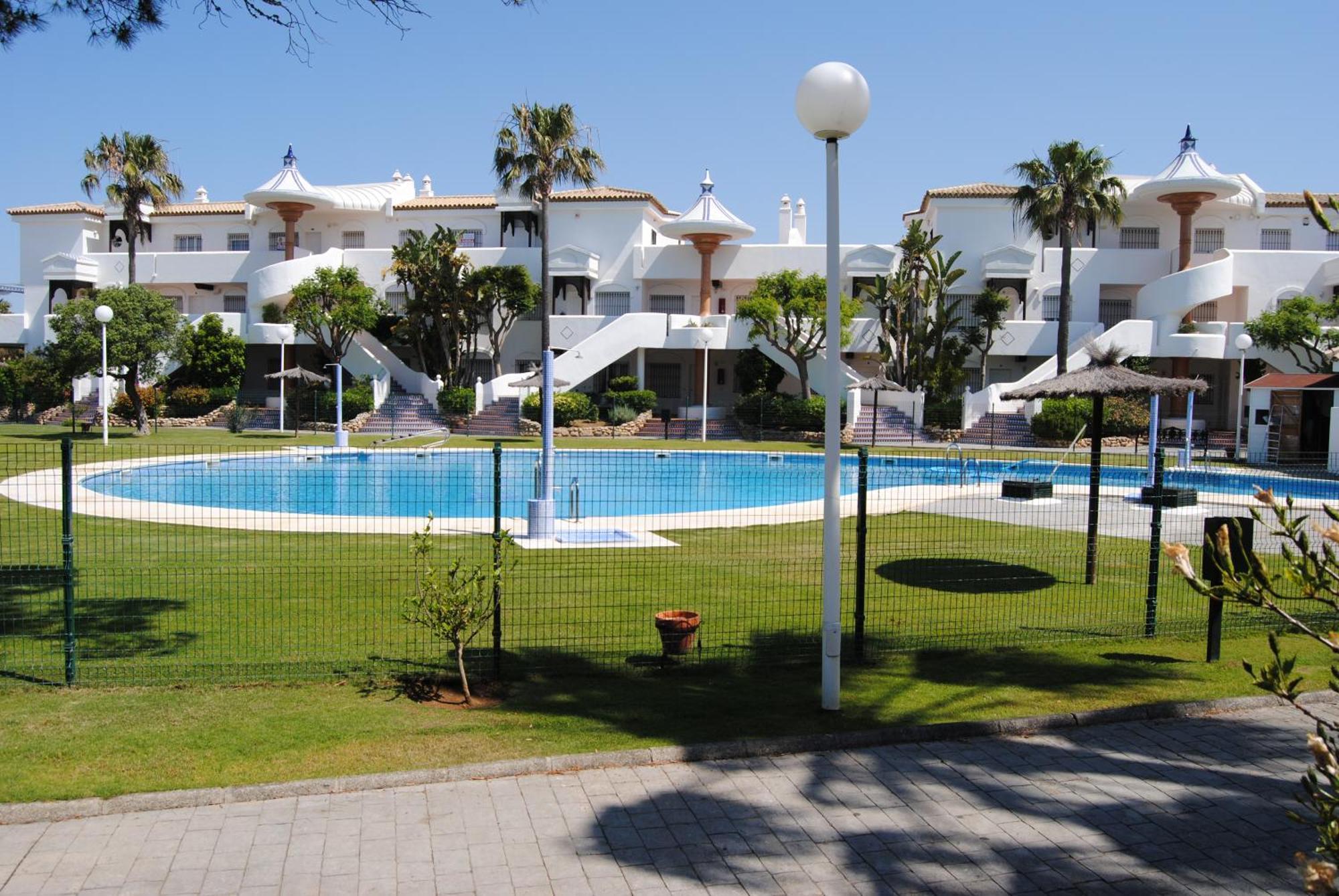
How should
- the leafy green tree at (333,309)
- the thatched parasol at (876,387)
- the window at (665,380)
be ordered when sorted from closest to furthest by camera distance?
the thatched parasol at (876,387)
the leafy green tree at (333,309)
the window at (665,380)

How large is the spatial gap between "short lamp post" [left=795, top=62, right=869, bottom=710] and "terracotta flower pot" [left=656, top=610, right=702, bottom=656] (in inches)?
53.1

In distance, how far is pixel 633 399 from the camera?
3888cm

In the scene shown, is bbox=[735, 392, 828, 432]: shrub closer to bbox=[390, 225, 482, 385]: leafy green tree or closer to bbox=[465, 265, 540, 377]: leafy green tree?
bbox=[465, 265, 540, 377]: leafy green tree

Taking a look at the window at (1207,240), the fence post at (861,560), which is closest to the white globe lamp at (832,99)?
the fence post at (861,560)

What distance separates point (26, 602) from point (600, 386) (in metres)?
33.7

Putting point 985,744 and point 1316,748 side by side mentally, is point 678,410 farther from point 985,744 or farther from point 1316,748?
point 1316,748

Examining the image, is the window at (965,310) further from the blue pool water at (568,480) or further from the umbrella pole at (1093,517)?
the umbrella pole at (1093,517)

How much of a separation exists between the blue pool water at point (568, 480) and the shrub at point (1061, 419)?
629cm

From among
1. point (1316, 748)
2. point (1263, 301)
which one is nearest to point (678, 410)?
point (1263, 301)

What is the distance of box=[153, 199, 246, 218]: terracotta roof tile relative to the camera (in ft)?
158

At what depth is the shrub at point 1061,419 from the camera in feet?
108

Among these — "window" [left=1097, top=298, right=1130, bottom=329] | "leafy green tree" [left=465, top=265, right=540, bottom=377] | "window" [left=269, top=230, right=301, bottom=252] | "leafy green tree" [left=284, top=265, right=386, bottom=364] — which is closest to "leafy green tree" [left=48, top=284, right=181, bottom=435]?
"leafy green tree" [left=284, top=265, right=386, bottom=364]

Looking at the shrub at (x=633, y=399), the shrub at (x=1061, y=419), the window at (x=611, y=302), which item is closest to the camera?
the shrub at (x=1061, y=419)

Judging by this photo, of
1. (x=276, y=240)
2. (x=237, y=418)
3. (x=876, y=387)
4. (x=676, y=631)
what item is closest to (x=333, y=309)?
(x=237, y=418)
